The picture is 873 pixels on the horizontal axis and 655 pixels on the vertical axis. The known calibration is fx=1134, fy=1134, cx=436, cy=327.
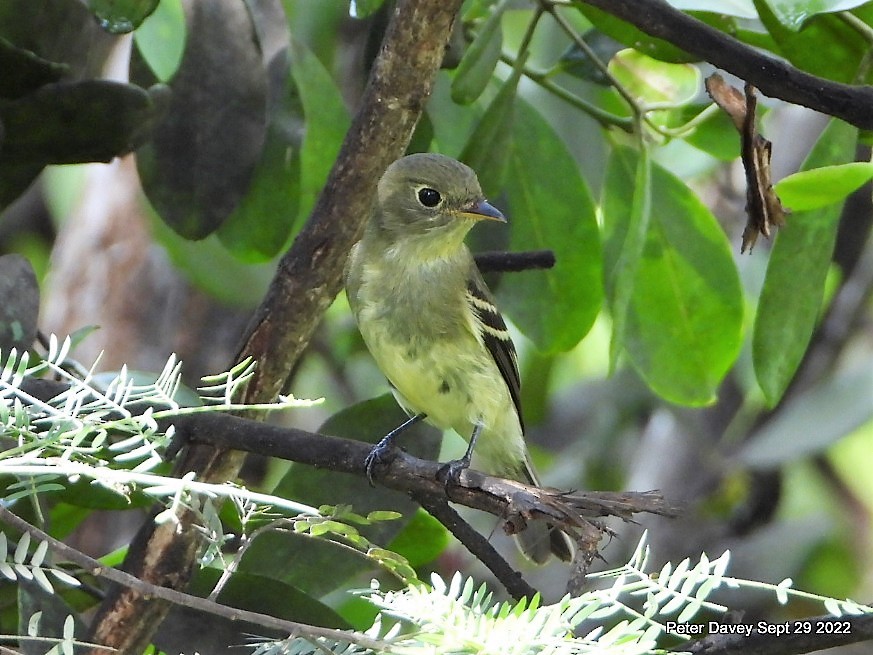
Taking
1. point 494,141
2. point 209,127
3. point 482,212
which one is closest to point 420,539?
point 482,212

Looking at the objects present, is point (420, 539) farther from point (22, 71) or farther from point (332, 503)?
point (22, 71)

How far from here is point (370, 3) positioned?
2.07 metres

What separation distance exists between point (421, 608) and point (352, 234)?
1047 mm

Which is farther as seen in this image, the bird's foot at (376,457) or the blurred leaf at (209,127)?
the blurred leaf at (209,127)

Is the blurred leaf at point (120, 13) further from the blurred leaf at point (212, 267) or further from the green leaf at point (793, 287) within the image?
the green leaf at point (793, 287)

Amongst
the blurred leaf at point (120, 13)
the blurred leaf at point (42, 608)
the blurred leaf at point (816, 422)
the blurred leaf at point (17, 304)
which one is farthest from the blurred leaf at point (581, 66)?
the blurred leaf at point (816, 422)

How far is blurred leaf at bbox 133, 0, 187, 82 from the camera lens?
2174 mm

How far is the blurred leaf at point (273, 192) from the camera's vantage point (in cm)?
241

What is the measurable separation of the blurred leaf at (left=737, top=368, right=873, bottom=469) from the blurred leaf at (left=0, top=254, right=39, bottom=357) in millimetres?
2438

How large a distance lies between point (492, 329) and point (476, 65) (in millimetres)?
821

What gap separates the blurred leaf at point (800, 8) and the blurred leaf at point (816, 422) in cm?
203

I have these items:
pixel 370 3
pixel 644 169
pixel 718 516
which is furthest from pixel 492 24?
pixel 718 516

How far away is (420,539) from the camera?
2.31m

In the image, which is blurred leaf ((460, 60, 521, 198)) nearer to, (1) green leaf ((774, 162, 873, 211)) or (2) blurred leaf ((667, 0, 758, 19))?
(2) blurred leaf ((667, 0, 758, 19))
